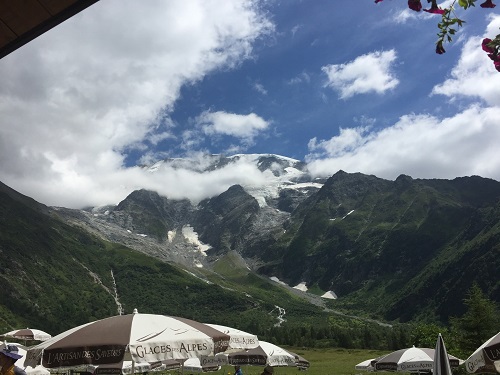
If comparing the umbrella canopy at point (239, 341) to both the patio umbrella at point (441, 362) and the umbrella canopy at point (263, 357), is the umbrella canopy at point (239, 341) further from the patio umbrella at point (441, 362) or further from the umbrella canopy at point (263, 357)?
the patio umbrella at point (441, 362)

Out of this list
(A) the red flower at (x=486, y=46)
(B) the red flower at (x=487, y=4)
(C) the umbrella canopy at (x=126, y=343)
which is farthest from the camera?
(C) the umbrella canopy at (x=126, y=343)

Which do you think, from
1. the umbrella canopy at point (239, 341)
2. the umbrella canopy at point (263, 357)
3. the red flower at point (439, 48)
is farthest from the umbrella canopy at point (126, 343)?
the umbrella canopy at point (263, 357)

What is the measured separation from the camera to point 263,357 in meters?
18.4

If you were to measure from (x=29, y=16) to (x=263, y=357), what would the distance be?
55.7ft

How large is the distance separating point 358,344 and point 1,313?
139 meters

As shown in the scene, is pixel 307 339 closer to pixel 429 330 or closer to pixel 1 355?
pixel 429 330

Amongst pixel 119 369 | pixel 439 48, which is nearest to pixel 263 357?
pixel 119 369

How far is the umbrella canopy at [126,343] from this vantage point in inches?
344

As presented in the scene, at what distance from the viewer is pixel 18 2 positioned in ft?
12.1

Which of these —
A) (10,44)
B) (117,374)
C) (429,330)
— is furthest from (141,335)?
(429,330)

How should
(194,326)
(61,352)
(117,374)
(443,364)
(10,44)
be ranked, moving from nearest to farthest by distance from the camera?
(10,44), (443,364), (61,352), (194,326), (117,374)

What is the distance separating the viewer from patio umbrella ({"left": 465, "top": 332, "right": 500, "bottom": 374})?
9.98 meters

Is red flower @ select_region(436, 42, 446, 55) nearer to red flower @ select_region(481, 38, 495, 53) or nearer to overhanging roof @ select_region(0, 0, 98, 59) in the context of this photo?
red flower @ select_region(481, 38, 495, 53)

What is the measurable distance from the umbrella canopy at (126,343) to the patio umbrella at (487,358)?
612 cm
